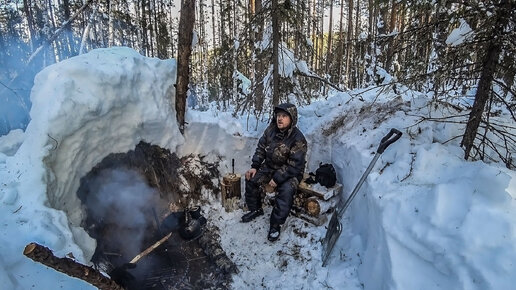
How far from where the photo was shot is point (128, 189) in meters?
4.95

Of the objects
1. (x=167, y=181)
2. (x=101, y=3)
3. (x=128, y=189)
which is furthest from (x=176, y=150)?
(x=101, y=3)

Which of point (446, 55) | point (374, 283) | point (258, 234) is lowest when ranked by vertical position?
point (258, 234)

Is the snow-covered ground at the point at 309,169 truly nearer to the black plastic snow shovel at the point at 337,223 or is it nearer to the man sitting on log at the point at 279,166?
the black plastic snow shovel at the point at 337,223

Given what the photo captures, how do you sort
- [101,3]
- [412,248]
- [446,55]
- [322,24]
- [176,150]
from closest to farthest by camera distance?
[412,248] → [446,55] → [176,150] → [101,3] → [322,24]

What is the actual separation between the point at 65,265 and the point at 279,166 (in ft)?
11.3

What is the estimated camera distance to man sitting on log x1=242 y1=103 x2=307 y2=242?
15.6 ft

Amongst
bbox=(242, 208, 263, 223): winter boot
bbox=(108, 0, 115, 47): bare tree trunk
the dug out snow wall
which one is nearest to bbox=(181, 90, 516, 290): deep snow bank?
bbox=(242, 208, 263, 223): winter boot

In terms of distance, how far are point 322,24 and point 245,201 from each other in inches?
992

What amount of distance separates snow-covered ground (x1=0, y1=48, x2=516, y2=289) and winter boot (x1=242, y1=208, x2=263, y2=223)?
0.36 feet

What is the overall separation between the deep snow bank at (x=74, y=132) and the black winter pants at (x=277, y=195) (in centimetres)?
178

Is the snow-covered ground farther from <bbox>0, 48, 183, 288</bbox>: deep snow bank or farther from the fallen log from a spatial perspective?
the fallen log

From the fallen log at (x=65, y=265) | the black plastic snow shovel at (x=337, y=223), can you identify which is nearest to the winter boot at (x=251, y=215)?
the black plastic snow shovel at (x=337, y=223)

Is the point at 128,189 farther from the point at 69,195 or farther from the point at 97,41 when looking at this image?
the point at 97,41

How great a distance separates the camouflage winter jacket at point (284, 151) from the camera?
4910 millimetres
